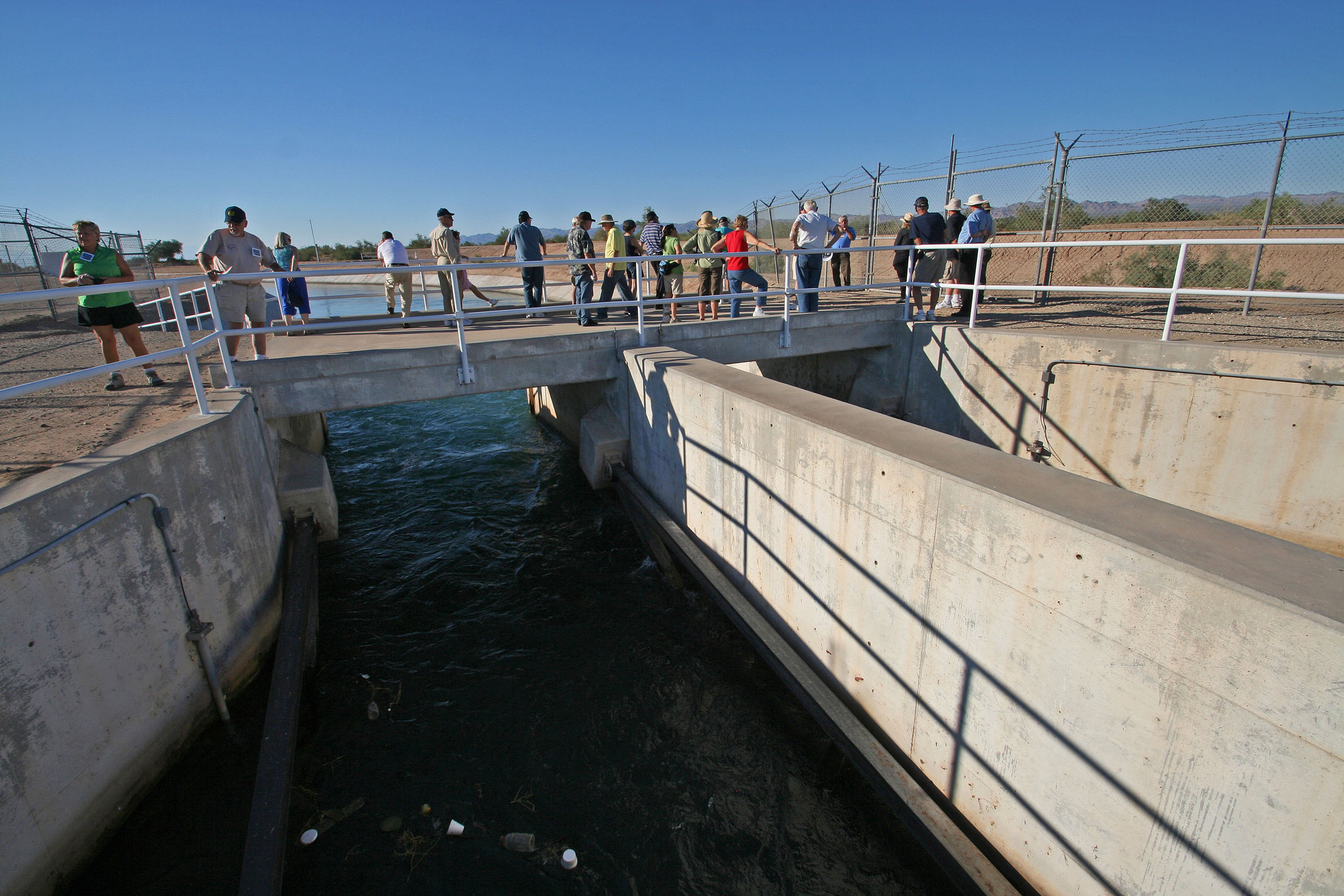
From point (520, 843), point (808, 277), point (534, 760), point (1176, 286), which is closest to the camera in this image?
point (520, 843)

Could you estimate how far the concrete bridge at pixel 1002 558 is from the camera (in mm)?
2400

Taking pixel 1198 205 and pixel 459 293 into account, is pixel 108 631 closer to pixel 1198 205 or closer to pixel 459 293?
pixel 459 293

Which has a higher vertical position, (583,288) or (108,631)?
(583,288)

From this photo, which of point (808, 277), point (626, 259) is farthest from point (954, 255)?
point (626, 259)

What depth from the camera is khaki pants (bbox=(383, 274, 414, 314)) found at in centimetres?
1078

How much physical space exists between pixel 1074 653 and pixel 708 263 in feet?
26.8

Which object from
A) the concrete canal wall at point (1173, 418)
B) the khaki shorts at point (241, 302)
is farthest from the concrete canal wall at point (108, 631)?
the concrete canal wall at point (1173, 418)

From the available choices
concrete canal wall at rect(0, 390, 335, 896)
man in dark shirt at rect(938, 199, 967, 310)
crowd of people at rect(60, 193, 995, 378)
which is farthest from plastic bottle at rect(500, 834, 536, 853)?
man in dark shirt at rect(938, 199, 967, 310)

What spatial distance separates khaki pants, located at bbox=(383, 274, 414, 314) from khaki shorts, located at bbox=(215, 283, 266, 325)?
134 inches

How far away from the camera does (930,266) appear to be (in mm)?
10688

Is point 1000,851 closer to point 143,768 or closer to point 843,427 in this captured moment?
point 843,427

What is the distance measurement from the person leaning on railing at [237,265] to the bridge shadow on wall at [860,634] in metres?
4.34

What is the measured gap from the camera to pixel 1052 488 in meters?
3.30

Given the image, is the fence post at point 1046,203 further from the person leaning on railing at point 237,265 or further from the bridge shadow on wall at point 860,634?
the person leaning on railing at point 237,265
